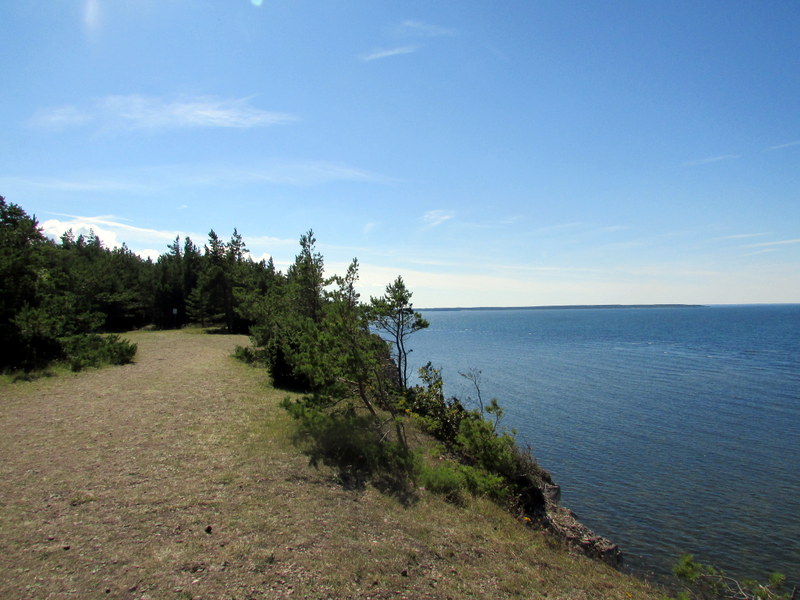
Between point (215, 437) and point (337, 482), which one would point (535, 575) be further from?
point (215, 437)

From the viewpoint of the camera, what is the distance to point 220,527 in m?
7.02

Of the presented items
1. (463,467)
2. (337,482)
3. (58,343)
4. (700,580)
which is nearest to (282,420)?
(337,482)

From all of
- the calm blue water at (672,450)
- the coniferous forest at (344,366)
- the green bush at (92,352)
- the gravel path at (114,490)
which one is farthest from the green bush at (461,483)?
the green bush at (92,352)

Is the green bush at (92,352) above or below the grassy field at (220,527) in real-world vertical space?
above

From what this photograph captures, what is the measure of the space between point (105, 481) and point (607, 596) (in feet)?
31.4

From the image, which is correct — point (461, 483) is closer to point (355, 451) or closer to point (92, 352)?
point (355, 451)

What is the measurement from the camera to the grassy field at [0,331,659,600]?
580 cm

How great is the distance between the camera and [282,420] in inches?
555

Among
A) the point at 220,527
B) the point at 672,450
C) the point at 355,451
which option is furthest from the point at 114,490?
the point at 672,450

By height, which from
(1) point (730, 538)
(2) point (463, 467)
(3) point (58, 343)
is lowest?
(1) point (730, 538)

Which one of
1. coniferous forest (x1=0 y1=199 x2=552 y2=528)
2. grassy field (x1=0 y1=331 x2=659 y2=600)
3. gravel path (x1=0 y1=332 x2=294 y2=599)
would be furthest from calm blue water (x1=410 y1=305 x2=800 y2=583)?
gravel path (x1=0 y1=332 x2=294 y2=599)

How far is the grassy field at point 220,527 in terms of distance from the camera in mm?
5801

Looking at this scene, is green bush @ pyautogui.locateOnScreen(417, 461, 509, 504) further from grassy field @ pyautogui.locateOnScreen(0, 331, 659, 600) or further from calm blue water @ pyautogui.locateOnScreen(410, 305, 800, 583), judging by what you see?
calm blue water @ pyautogui.locateOnScreen(410, 305, 800, 583)

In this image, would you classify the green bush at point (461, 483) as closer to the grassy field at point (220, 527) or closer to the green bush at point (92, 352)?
the grassy field at point (220, 527)
